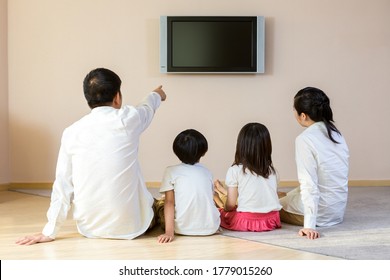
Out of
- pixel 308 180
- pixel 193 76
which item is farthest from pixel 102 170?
pixel 193 76

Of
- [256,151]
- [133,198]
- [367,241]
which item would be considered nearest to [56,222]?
[133,198]

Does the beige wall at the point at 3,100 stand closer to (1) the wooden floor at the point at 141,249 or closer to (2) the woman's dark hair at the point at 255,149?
(1) the wooden floor at the point at 141,249

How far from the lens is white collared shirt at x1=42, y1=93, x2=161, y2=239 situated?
2336 millimetres

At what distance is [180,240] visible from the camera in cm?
245

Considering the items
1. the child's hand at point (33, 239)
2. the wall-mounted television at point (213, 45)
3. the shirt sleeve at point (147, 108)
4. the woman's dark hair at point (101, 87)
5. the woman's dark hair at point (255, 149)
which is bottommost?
the child's hand at point (33, 239)

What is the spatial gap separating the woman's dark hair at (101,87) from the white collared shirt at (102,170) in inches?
1.8

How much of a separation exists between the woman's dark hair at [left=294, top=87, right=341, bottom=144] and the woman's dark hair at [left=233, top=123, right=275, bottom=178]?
246 millimetres

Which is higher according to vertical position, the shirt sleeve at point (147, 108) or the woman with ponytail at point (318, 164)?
the shirt sleeve at point (147, 108)

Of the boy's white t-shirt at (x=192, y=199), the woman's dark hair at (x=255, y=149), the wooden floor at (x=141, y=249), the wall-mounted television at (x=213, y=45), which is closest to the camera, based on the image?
the wooden floor at (x=141, y=249)

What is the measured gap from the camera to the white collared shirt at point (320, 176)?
102 inches

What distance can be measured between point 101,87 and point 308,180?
1072mm

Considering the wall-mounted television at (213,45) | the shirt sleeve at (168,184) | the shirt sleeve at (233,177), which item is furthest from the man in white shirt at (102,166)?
the wall-mounted television at (213,45)

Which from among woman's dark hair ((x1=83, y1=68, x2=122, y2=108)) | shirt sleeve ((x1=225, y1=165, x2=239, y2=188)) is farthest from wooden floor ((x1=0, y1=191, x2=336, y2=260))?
woman's dark hair ((x1=83, y1=68, x2=122, y2=108))
